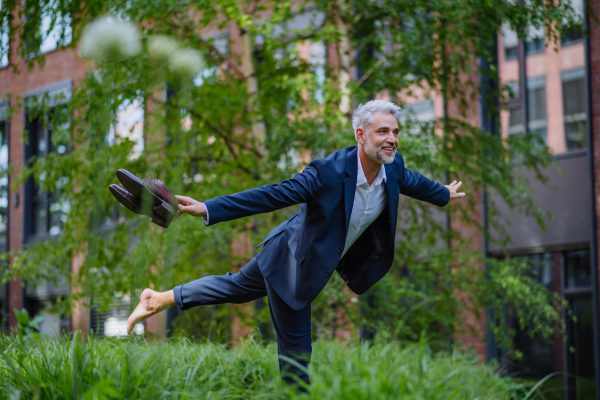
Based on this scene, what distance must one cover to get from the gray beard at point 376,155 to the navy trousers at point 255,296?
1.01 metres

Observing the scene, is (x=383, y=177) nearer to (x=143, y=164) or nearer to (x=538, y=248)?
(x=143, y=164)

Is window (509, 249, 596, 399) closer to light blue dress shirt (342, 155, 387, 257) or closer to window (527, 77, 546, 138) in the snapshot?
window (527, 77, 546, 138)

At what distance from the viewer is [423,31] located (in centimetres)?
824

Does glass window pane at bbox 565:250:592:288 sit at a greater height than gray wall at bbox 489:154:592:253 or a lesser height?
lesser

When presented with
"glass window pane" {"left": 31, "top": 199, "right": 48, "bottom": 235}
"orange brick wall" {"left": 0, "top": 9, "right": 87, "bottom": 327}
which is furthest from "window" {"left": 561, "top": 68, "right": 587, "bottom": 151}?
"glass window pane" {"left": 31, "top": 199, "right": 48, "bottom": 235}

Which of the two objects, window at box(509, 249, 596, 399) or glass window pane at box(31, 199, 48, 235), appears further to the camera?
glass window pane at box(31, 199, 48, 235)

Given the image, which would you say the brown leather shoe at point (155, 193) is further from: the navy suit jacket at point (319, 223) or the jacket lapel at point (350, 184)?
the jacket lapel at point (350, 184)

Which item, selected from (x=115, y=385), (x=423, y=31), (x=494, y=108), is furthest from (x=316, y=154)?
(x=115, y=385)

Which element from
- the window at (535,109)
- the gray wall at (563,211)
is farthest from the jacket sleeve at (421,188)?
the window at (535,109)

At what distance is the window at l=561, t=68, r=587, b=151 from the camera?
938 cm

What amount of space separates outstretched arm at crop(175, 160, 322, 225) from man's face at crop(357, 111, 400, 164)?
1.13 feet

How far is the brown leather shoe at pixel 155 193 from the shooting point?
3.25 metres

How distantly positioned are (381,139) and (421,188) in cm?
59

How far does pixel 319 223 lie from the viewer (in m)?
3.90
